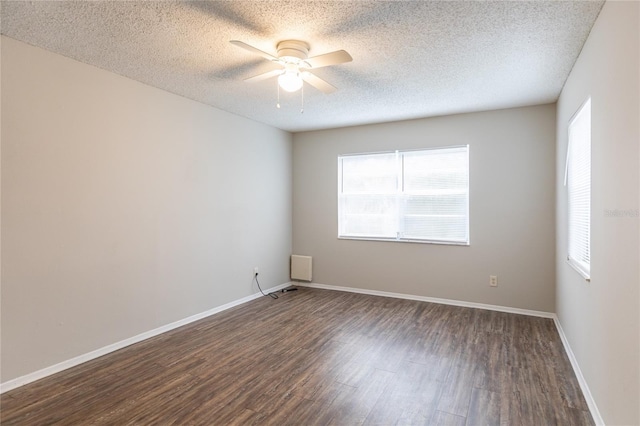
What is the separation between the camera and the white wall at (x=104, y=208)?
2570 millimetres

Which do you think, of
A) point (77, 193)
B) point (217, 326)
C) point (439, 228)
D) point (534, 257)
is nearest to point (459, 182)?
point (439, 228)

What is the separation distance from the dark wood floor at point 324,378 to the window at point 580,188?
95cm

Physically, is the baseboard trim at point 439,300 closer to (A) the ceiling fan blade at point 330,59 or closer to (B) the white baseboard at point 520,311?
(B) the white baseboard at point 520,311

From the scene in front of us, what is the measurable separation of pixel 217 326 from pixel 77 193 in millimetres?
1941

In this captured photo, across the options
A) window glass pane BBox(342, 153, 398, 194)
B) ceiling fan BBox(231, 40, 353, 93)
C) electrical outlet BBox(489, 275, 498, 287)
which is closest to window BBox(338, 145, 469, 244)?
window glass pane BBox(342, 153, 398, 194)

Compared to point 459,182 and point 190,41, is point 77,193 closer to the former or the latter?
point 190,41

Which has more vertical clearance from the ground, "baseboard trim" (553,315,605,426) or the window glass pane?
the window glass pane

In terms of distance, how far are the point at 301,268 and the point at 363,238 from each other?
1.18 m

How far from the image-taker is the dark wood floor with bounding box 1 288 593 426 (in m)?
2.20

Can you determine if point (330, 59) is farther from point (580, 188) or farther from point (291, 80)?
point (580, 188)

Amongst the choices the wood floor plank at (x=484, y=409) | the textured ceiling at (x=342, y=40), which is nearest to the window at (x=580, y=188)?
the textured ceiling at (x=342, y=40)

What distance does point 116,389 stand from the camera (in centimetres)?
251

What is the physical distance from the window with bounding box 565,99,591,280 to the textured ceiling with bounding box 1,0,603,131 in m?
0.56

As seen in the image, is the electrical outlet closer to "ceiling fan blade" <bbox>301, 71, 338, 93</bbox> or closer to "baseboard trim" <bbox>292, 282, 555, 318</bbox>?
"baseboard trim" <bbox>292, 282, 555, 318</bbox>
